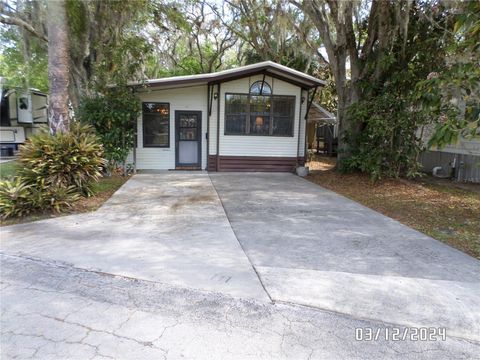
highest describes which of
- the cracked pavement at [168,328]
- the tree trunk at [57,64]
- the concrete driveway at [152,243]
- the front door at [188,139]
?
the tree trunk at [57,64]

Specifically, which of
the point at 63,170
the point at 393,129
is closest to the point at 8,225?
the point at 63,170

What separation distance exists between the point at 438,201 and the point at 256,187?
13.4 feet

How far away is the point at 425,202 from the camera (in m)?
7.33

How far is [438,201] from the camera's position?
7.43 m

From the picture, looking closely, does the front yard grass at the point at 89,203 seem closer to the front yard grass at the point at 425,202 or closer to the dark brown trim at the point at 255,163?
the dark brown trim at the point at 255,163

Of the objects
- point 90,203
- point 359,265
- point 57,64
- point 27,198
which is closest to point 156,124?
point 57,64

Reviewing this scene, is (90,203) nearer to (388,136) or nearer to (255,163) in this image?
(255,163)

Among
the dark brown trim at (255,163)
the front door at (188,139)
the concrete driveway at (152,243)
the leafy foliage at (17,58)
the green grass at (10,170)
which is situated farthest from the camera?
the leafy foliage at (17,58)

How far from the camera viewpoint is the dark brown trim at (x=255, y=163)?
11859mm

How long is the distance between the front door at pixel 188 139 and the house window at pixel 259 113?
1035 millimetres

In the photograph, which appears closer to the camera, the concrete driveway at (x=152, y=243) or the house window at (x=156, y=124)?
the concrete driveway at (x=152, y=243)

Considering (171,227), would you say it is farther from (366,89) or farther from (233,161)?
(366,89)

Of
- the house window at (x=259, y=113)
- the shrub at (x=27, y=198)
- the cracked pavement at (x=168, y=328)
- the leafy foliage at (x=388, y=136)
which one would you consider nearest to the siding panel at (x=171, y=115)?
the house window at (x=259, y=113)

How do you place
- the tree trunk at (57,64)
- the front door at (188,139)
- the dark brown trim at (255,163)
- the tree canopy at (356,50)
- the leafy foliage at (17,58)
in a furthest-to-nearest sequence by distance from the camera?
the leafy foliage at (17,58), the dark brown trim at (255,163), the front door at (188,139), the tree canopy at (356,50), the tree trunk at (57,64)
